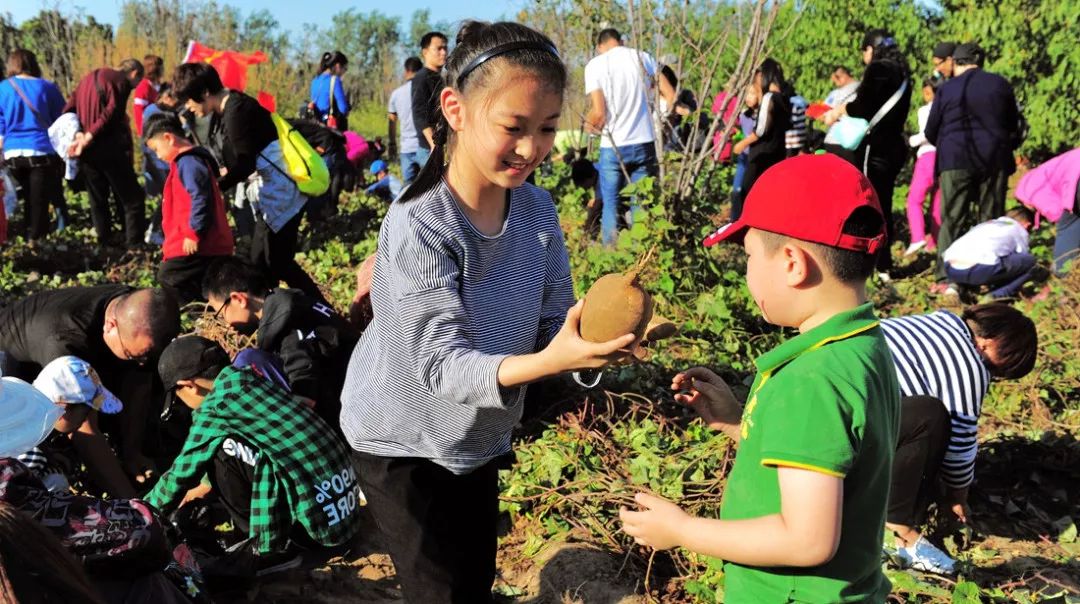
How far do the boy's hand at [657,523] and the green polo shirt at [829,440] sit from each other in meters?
0.13

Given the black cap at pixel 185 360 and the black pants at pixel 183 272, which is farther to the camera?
the black pants at pixel 183 272

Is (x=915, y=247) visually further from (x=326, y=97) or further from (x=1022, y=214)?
(x=326, y=97)

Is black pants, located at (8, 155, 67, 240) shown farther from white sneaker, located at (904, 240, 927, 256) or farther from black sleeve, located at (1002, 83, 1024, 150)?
black sleeve, located at (1002, 83, 1024, 150)

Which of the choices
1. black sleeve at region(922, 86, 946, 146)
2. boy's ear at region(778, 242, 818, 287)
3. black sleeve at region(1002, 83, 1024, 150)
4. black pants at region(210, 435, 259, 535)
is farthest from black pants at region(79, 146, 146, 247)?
boy's ear at region(778, 242, 818, 287)

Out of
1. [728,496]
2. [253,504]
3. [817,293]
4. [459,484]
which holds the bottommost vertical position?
[253,504]

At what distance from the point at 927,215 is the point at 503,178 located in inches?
306

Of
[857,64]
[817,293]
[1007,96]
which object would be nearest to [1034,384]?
[1007,96]

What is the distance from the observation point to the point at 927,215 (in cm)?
853

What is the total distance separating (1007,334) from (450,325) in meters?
2.51

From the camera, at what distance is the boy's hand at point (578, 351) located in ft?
4.74

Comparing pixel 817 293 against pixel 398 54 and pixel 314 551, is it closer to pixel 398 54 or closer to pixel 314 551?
pixel 314 551

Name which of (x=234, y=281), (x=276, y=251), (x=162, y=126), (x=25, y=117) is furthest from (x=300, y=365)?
(x=25, y=117)

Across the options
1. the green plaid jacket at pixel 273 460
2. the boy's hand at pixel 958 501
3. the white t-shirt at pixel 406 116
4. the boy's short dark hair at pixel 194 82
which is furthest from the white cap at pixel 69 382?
the white t-shirt at pixel 406 116

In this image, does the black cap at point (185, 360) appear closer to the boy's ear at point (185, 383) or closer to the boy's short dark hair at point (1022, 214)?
the boy's ear at point (185, 383)
